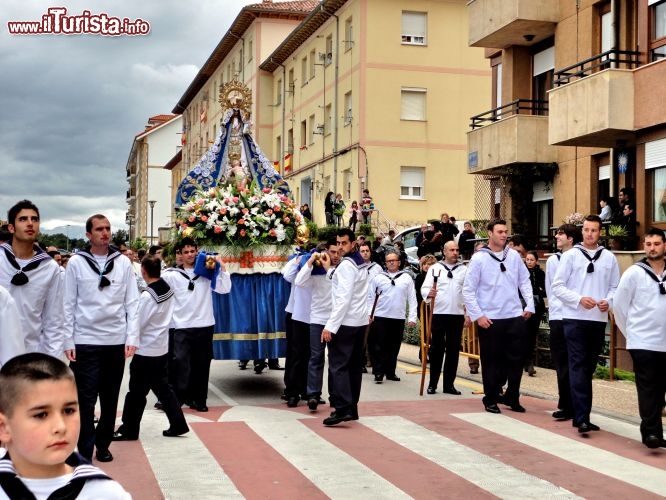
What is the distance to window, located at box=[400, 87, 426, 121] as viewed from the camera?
39562 mm

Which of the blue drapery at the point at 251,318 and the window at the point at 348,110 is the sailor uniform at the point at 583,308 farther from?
the window at the point at 348,110

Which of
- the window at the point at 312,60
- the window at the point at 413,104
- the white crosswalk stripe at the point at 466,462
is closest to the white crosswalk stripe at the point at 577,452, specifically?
the white crosswalk stripe at the point at 466,462

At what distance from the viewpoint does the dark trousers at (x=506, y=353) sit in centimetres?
1141

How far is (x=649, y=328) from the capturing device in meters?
9.09

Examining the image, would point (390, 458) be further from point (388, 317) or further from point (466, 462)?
point (388, 317)

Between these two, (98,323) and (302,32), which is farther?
(302,32)

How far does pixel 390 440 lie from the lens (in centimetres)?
945

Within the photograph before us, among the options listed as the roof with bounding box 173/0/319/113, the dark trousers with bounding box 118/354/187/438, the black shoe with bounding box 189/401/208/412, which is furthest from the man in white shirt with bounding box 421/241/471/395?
the roof with bounding box 173/0/319/113

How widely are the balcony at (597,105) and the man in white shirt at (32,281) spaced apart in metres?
15.0

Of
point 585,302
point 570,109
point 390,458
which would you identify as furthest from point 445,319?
point 570,109

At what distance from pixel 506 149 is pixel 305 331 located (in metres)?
14.7

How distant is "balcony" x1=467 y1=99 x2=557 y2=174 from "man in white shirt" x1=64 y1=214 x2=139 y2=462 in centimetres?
1789

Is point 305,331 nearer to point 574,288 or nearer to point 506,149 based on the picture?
point 574,288

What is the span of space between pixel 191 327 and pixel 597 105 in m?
12.2
